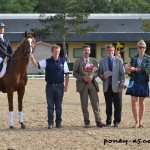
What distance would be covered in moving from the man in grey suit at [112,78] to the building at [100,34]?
3986 cm

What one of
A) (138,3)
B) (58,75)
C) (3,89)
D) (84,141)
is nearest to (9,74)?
(3,89)

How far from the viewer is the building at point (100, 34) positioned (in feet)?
177

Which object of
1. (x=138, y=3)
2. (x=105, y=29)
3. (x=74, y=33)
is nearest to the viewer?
(x=74, y=33)

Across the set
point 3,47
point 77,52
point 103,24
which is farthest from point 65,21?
point 3,47

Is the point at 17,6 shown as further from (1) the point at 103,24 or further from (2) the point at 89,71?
(2) the point at 89,71

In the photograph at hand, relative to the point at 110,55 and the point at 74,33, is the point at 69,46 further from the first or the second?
the point at 110,55

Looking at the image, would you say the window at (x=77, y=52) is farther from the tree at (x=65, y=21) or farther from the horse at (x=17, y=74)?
the horse at (x=17, y=74)

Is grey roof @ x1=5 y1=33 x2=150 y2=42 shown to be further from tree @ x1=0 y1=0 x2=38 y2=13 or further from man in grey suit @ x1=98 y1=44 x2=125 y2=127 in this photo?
man in grey suit @ x1=98 y1=44 x2=125 y2=127

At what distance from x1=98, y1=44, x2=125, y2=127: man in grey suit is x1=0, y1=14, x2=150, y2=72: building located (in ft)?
131

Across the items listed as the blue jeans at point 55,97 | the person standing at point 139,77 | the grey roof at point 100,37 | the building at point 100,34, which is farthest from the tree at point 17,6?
the person standing at point 139,77

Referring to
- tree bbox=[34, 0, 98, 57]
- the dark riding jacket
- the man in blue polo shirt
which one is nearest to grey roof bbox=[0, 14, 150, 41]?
tree bbox=[34, 0, 98, 57]

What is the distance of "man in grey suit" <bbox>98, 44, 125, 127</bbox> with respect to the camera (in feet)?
37.6

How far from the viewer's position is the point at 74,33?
5209 centimetres

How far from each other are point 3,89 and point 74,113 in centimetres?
308
